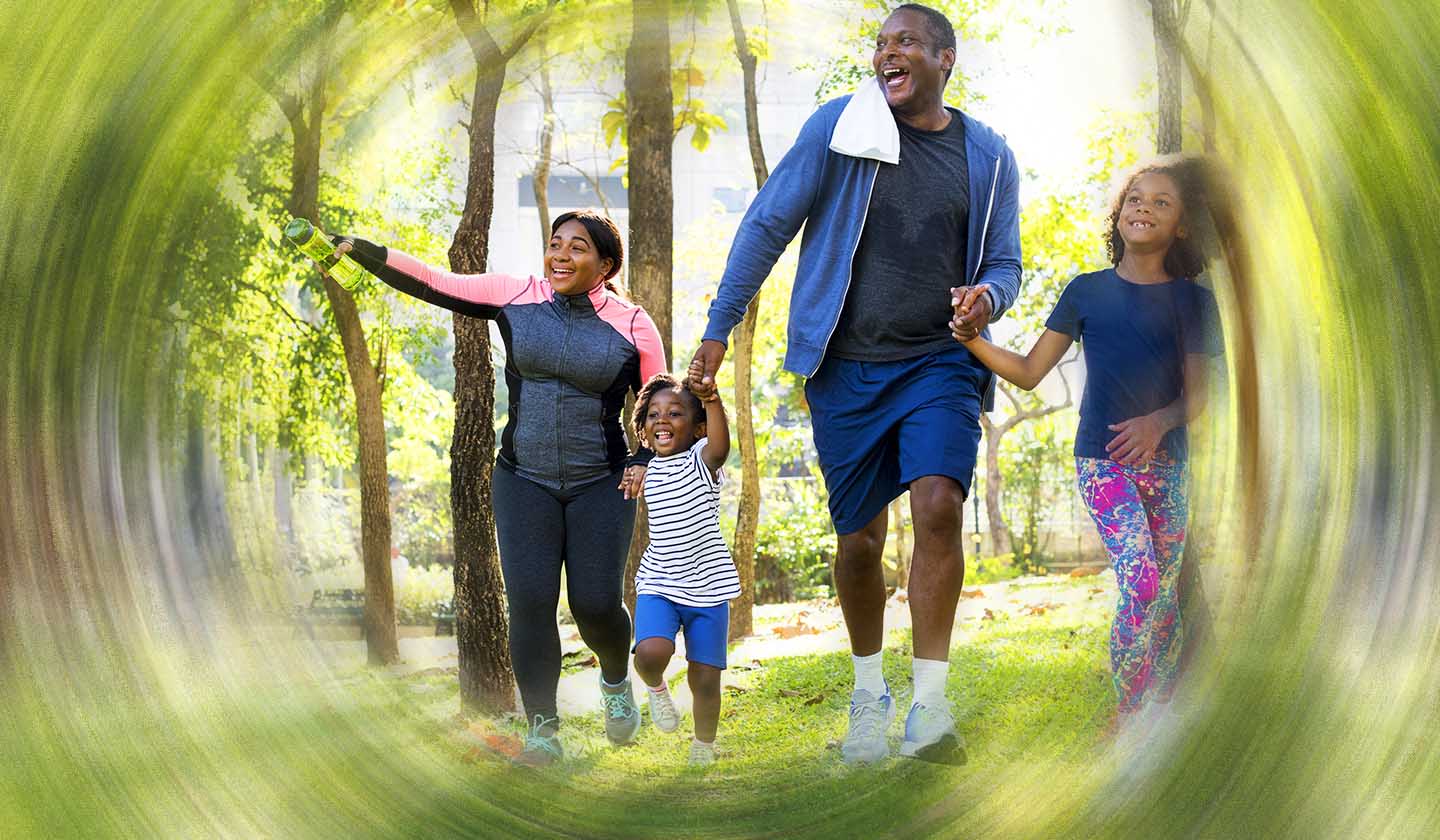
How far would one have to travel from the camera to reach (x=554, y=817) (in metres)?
3.39

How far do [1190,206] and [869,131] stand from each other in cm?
79

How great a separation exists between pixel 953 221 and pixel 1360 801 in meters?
1.60

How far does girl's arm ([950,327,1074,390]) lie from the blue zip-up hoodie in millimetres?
141

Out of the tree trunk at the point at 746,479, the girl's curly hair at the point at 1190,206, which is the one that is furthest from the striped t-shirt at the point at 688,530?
the girl's curly hair at the point at 1190,206

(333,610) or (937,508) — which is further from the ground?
(937,508)

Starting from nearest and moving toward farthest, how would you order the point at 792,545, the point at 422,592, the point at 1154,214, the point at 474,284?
1. the point at 1154,214
2. the point at 474,284
3. the point at 422,592
4. the point at 792,545

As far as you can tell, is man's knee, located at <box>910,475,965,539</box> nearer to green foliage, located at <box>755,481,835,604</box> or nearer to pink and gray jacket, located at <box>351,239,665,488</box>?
pink and gray jacket, located at <box>351,239,665,488</box>

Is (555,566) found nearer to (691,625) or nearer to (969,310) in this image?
(691,625)

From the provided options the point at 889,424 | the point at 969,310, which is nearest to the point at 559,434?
the point at 889,424

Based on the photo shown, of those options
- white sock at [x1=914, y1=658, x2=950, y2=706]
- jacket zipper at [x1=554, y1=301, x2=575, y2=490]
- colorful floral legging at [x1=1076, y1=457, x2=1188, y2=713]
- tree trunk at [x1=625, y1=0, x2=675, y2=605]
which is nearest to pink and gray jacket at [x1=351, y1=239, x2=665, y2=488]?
jacket zipper at [x1=554, y1=301, x2=575, y2=490]

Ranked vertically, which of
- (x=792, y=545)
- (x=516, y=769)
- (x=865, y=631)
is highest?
(x=792, y=545)

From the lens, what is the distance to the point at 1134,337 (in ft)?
11.2

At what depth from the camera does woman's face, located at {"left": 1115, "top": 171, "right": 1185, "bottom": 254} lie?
3.40 meters

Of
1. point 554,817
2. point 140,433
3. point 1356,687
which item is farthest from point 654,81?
point 1356,687
